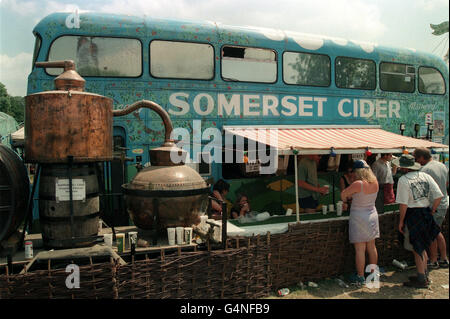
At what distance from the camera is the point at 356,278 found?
551cm

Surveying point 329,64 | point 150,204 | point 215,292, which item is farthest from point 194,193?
point 329,64

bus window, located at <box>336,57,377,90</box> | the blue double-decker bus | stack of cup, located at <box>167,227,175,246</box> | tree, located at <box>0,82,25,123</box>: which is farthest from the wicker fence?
tree, located at <box>0,82,25,123</box>

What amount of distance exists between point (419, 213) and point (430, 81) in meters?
6.13

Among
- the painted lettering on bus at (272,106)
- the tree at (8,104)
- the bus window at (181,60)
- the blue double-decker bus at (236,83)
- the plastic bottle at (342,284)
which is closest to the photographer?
the plastic bottle at (342,284)

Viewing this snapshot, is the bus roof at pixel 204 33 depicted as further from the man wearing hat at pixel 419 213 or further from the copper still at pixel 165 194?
the man wearing hat at pixel 419 213

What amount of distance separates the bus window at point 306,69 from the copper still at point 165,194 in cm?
411

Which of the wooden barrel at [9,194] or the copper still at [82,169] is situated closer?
the copper still at [82,169]

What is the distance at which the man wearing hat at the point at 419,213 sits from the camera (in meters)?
5.38

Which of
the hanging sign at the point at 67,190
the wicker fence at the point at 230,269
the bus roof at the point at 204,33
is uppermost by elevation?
the bus roof at the point at 204,33

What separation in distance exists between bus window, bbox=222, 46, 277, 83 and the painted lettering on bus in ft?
1.32

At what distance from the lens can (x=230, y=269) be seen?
187 inches

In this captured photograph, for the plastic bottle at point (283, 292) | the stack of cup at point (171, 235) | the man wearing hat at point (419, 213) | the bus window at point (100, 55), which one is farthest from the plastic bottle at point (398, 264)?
the bus window at point (100, 55)

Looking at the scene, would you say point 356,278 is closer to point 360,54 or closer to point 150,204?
point 150,204

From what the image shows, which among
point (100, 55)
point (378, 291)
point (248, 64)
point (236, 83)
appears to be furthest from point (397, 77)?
point (100, 55)
